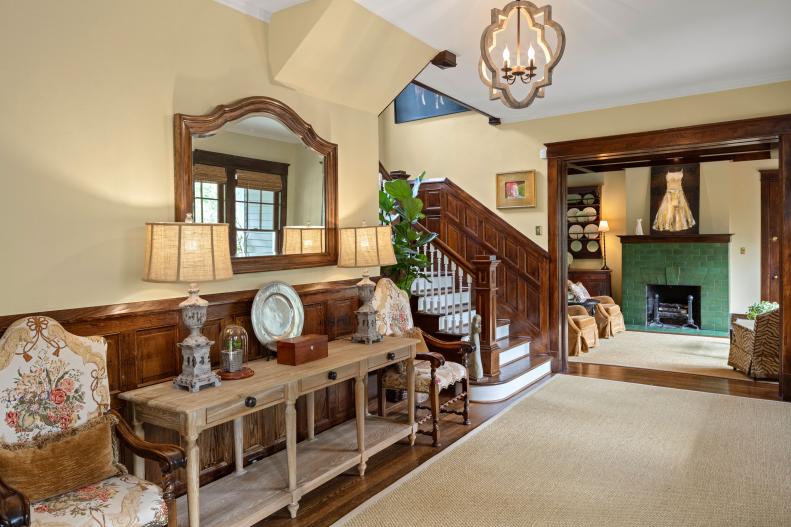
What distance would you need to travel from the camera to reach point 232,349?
2629mm

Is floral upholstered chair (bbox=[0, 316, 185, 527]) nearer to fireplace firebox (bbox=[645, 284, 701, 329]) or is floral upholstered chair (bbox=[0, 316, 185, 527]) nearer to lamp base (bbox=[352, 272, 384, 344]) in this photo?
lamp base (bbox=[352, 272, 384, 344])

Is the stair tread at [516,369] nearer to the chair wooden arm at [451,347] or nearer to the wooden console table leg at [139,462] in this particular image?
the chair wooden arm at [451,347]

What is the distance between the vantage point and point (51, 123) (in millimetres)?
2211

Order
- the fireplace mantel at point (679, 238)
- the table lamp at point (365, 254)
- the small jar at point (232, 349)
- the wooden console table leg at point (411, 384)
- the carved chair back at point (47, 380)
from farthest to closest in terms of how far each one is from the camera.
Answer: the fireplace mantel at point (679, 238), the wooden console table leg at point (411, 384), the table lamp at point (365, 254), the small jar at point (232, 349), the carved chair back at point (47, 380)

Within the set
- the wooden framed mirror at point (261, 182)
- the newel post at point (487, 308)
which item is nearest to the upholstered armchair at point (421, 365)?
the wooden framed mirror at point (261, 182)

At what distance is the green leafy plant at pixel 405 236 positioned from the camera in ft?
15.3

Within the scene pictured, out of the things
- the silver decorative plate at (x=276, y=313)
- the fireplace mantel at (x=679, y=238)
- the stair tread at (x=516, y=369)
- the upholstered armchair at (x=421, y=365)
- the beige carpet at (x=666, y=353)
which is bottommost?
the beige carpet at (x=666, y=353)

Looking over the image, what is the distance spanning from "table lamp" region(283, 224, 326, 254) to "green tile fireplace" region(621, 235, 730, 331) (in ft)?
23.0

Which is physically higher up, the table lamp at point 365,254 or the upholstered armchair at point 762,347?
the table lamp at point 365,254

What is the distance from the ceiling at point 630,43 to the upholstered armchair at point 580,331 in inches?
109

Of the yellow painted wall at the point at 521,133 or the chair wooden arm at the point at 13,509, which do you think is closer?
the chair wooden arm at the point at 13,509

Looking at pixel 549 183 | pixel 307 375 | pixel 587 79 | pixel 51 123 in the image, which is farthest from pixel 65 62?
pixel 549 183

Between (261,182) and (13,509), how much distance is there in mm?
1997

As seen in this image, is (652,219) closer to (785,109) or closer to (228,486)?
(785,109)
